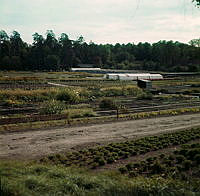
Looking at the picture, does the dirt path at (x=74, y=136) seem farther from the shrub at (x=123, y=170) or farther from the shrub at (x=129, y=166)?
the shrub at (x=123, y=170)

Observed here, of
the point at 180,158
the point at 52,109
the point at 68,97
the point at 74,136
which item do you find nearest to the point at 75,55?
the point at 68,97

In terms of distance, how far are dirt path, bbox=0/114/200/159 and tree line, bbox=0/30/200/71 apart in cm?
8090

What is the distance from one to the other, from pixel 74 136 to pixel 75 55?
382ft

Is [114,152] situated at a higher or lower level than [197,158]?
lower

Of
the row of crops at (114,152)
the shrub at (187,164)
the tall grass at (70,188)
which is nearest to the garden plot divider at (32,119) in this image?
the row of crops at (114,152)

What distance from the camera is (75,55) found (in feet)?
431

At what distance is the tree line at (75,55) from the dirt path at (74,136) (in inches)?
3185

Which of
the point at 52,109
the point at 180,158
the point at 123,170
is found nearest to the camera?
the point at 123,170

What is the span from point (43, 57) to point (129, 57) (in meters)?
41.7

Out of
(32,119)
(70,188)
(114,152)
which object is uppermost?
(70,188)

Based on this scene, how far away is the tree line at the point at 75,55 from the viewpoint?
111 meters

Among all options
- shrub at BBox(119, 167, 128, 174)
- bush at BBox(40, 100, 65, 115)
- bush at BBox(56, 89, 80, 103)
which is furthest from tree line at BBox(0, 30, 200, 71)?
shrub at BBox(119, 167, 128, 174)

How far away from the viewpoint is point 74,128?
64.7 ft

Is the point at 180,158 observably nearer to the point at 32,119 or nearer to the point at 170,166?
the point at 170,166
